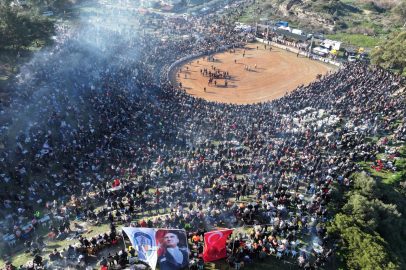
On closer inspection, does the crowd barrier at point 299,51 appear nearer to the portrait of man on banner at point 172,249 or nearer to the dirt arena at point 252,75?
the dirt arena at point 252,75

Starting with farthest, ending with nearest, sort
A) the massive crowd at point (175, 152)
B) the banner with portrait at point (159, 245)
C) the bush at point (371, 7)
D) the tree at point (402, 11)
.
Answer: the bush at point (371, 7) < the tree at point (402, 11) < the massive crowd at point (175, 152) < the banner with portrait at point (159, 245)

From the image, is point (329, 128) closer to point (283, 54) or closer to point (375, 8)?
point (283, 54)

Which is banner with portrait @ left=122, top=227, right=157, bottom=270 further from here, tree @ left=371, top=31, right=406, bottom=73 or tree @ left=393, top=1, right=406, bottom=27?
tree @ left=393, top=1, right=406, bottom=27

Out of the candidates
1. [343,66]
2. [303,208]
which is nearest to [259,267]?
[303,208]

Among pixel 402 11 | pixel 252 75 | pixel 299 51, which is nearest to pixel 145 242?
pixel 252 75

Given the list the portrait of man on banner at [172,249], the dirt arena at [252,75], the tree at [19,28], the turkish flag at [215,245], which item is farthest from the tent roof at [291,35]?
the portrait of man on banner at [172,249]

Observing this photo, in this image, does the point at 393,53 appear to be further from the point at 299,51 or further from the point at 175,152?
the point at 175,152
